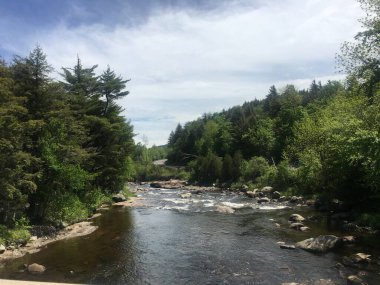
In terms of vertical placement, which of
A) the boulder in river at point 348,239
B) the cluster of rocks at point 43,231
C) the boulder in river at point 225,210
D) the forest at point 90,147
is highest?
the forest at point 90,147

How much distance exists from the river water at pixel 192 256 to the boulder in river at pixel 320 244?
50 cm

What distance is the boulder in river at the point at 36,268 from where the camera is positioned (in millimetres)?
17438

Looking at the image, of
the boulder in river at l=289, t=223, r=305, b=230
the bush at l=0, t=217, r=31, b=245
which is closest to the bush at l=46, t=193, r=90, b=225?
the bush at l=0, t=217, r=31, b=245

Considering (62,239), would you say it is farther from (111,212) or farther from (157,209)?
(157,209)

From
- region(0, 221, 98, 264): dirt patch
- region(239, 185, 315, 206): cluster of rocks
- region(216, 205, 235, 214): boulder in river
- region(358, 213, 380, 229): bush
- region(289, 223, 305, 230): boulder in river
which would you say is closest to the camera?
region(0, 221, 98, 264): dirt patch

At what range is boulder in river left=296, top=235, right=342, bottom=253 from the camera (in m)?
20.6

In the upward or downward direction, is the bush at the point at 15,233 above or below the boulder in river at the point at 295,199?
above

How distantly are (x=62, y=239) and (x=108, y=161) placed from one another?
63.3ft

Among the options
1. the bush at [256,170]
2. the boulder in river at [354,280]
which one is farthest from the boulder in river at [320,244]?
the bush at [256,170]

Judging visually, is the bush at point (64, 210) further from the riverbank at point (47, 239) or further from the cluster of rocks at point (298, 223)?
the cluster of rocks at point (298, 223)

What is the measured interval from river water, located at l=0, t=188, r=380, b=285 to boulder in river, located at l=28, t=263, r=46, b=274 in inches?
13.3

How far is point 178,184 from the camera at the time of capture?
87.5m

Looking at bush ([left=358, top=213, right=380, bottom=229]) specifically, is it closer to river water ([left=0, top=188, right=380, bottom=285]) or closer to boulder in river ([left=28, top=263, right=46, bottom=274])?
river water ([left=0, top=188, right=380, bottom=285])

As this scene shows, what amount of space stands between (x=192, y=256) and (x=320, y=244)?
7534 millimetres
